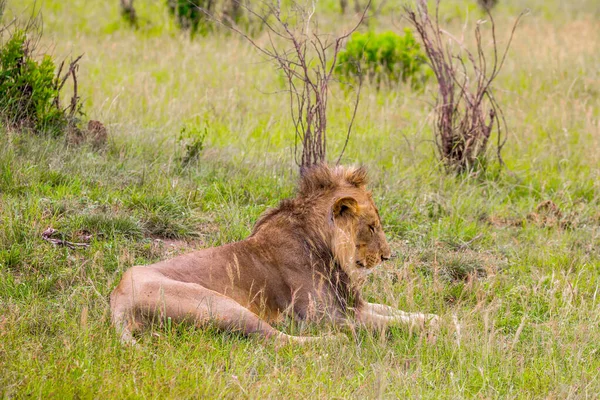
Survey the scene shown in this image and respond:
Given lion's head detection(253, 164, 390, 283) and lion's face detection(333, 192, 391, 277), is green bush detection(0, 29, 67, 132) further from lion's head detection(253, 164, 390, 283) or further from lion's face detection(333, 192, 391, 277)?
lion's face detection(333, 192, 391, 277)

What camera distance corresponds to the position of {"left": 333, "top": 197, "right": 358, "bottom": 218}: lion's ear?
5.17m

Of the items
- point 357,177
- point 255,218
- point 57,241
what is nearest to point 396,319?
point 357,177

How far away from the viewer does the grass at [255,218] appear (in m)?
4.18

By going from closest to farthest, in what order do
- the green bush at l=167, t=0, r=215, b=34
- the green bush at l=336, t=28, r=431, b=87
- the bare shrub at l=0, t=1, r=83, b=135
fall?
the bare shrub at l=0, t=1, r=83, b=135, the green bush at l=336, t=28, r=431, b=87, the green bush at l=167, t=0, r=215, b=34

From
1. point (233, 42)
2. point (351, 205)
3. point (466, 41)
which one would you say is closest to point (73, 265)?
point (351, 205)

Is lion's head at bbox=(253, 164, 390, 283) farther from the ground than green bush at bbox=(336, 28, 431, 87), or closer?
closer

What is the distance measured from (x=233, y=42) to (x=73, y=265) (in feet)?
23.1

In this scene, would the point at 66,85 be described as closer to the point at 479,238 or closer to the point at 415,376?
the point at 479,238

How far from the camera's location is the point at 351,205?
521 centimetres

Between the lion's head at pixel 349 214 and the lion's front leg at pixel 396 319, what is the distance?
27cm

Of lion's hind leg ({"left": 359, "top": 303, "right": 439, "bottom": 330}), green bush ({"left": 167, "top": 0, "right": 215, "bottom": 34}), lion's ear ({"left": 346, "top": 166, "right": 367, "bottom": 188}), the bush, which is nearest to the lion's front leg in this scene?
lion's hind leg ({"left": 359, "top": 303, "right": 439, "bottom": 330})

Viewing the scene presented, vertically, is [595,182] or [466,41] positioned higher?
[466,41]

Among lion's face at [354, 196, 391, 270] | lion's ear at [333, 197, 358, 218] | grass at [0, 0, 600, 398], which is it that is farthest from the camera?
lion's face at [354, 196, 391, 270]

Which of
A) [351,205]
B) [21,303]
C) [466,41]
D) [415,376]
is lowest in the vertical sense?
[21,303]
